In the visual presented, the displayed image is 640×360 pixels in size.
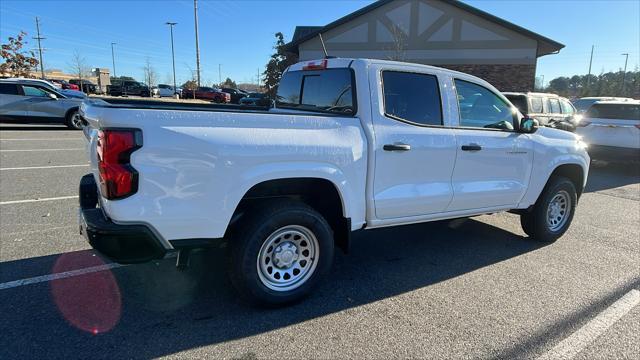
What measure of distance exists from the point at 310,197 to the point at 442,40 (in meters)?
24.4

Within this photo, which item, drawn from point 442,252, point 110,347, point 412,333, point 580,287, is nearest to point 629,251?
point 580,287

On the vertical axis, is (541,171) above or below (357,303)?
above

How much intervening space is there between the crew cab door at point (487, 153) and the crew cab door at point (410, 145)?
0.20 meters

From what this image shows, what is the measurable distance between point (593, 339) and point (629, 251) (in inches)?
102

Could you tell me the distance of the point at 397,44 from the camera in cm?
2502

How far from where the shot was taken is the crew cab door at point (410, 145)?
12.2ft

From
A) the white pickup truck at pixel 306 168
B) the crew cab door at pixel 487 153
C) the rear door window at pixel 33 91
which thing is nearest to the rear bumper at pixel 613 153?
the white pickup truck at pixel 306 168

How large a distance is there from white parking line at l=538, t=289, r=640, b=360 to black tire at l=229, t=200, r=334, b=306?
173cm

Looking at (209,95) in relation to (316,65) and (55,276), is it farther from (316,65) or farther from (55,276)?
(55,276)

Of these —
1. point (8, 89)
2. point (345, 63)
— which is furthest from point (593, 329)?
point (8, 89)

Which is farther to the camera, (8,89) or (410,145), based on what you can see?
(8,89)

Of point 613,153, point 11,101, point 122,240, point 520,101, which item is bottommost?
point 613,153

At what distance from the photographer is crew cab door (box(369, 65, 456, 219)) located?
146 inches

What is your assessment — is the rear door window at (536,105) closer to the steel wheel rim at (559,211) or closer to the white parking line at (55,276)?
the steel wheel rim at (559,211)
